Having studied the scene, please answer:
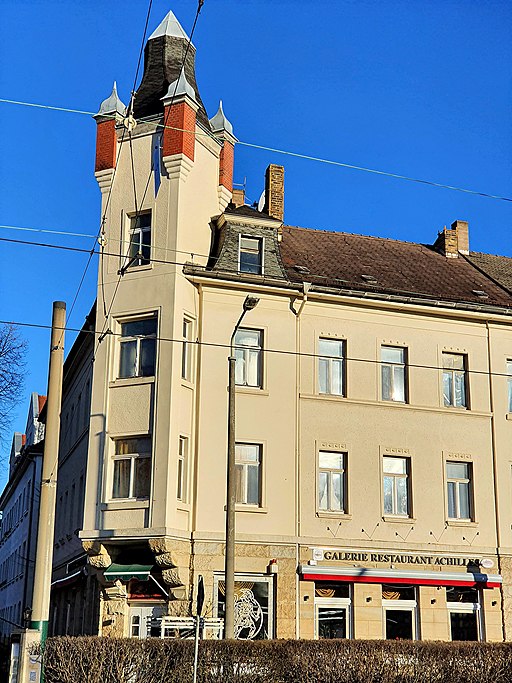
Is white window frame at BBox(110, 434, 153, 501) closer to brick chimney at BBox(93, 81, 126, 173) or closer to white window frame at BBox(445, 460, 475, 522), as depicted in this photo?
brick chimney at BBox(93, 81, 126, 173)

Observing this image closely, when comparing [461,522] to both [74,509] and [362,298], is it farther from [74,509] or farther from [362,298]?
[74,509]

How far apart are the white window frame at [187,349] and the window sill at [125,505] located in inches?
140

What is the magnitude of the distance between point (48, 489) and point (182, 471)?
8.24 meters

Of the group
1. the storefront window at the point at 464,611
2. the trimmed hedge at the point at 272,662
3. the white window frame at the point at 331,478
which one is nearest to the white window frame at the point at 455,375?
the white window frame at the point at 331,478

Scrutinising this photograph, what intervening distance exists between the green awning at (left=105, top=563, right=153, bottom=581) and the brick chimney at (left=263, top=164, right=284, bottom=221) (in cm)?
1250

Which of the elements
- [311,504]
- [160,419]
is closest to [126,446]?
[160,419]

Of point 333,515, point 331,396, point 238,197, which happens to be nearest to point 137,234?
point 238,197

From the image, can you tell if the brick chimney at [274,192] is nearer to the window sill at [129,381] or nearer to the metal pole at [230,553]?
the window sill at [129,381]

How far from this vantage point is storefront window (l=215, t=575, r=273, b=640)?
2536 centimetres

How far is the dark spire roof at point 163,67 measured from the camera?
2872cm

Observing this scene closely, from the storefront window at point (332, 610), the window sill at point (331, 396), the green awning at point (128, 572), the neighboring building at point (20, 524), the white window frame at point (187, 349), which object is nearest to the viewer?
the green awning at point (128, 572)

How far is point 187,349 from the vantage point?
87.8 ft

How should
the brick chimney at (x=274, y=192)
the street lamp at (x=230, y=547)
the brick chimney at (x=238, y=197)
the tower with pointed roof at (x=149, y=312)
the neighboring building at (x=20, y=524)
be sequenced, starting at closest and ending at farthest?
the street lamp at (x=230, y=547), the tower with pointed roof at (x=149, y=312), the brick chimney at (x=274, y=192), the brick chimney at (x=238, y=197), the neighboring building at (x=20, y=524)

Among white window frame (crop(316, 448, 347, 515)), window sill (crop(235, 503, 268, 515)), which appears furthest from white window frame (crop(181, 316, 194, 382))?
white window frame (crop(316, 448, 347, 515))
